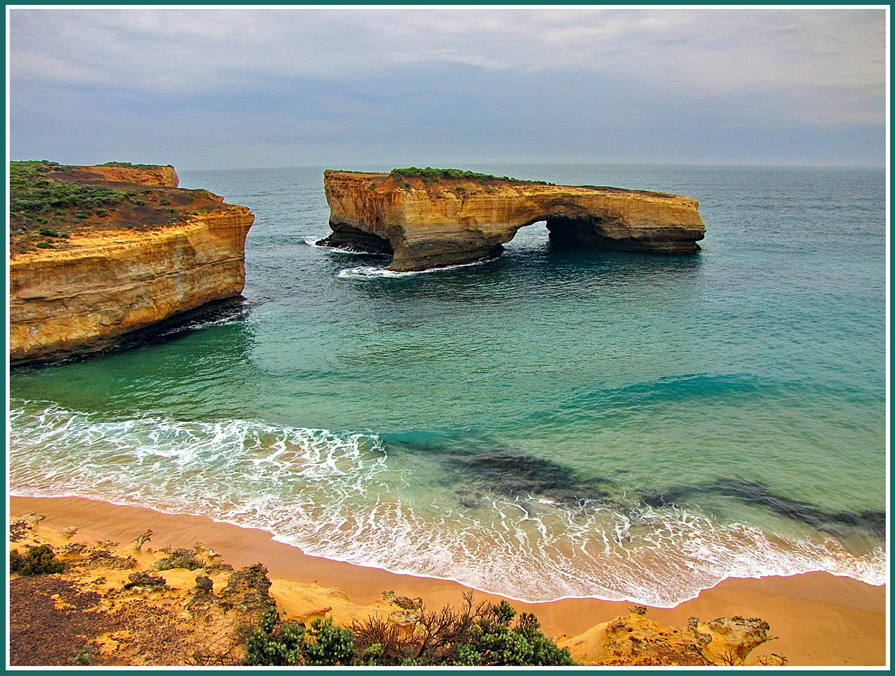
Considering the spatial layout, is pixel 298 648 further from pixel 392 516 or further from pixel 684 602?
pixel 684 602

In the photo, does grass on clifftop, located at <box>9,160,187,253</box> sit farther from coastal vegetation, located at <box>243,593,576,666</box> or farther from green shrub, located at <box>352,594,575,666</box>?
green shrub, located at <box>352,594,575,666</box>

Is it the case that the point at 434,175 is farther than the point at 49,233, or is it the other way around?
the point at 434,175

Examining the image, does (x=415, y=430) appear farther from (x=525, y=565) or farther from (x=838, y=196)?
(x=838, y=196)

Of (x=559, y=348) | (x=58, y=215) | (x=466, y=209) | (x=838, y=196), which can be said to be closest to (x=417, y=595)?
(x=559, y=348)

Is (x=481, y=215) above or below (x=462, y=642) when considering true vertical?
above

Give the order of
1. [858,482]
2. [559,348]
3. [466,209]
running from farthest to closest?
[466,209] < [559,348] < [858,482]

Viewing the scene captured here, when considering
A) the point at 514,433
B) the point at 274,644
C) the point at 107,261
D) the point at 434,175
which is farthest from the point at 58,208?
the point at 274,644

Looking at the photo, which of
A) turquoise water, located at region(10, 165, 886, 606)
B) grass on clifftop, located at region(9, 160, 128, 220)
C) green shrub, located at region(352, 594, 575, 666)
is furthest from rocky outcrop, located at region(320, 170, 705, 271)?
green shrub, located at region(352, 594, 575, 666)
